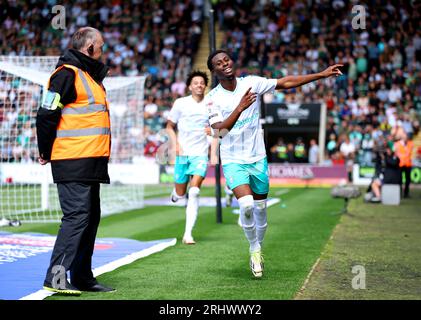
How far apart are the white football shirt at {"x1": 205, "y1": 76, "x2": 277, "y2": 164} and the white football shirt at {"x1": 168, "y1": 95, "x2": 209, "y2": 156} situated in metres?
3.34

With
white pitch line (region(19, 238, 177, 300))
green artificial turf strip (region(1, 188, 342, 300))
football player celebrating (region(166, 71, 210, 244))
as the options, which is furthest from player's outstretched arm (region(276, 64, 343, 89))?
football player celebrating (region(166, 71, 210, 244))

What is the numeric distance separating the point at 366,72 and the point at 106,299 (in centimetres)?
2881

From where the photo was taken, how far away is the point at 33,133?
20.2 meters

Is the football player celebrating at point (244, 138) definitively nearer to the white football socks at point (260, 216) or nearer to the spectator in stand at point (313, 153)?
the white football socks at point (260, 216)

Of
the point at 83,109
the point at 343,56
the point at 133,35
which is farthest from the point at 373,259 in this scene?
the point at 133,35

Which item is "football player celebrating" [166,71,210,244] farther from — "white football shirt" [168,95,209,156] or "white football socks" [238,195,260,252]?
"white football socks" [238,195,260,252]

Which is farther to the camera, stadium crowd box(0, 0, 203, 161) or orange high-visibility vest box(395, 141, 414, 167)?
stadium crowd box(0, 0, 203, 161)

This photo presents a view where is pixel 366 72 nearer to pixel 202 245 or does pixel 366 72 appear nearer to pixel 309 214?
pixel 309 214

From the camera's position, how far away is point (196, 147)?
12.1 metres

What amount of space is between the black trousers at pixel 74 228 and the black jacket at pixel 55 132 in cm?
9

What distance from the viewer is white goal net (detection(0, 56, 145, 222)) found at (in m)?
15.9

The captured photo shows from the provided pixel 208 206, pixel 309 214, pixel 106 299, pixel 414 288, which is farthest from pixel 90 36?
pixel 208 206

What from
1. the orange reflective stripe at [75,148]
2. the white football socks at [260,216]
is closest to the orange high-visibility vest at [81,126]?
the orange reflective stripe at [75,148]

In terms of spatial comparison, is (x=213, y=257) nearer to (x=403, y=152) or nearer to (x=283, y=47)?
(x=403, y=152)
